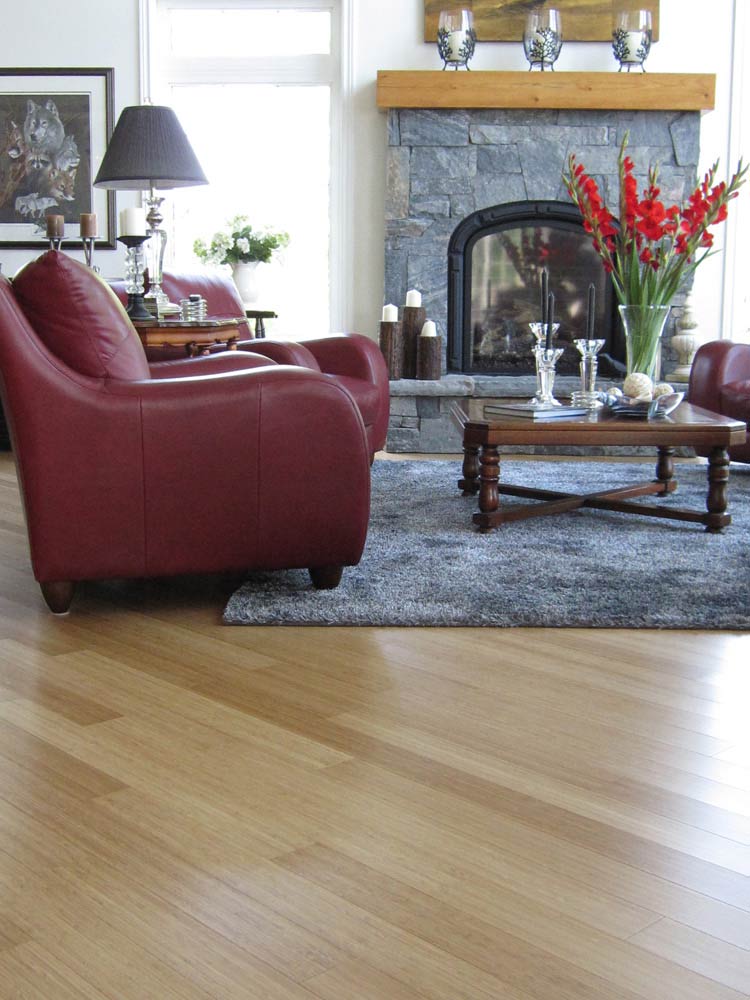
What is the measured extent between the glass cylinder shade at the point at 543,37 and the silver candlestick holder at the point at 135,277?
8.30ft

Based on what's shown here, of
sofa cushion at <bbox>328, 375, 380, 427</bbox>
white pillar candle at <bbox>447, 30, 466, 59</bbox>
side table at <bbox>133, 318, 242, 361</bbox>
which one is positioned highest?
white pillar candle at <bbox>447, 30, 466, 59</bbox>

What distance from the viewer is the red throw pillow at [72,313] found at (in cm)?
270

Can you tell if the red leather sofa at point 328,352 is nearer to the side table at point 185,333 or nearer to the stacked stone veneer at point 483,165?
the side table at point 185,333

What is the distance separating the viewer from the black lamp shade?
4281 mm

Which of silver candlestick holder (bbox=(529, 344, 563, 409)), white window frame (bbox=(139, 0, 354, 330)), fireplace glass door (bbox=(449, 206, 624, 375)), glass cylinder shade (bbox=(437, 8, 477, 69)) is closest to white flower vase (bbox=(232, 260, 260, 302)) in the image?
white window frame (bbox=(139, 0, 354, 330))

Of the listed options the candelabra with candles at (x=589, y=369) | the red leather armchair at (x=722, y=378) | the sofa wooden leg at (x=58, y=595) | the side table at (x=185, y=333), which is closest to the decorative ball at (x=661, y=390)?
the candelabra with candles at (x=589, y=369)

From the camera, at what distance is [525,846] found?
162cm

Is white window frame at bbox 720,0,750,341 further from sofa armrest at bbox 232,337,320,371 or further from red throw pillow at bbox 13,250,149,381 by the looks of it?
red throw pillow at bbox 13,250,149,381

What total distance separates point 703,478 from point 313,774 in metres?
3.43

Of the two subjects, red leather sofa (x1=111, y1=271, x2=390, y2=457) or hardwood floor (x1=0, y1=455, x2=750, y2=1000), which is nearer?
hardwood floor (x1=0, y1=455, x2=750, y2=1000)

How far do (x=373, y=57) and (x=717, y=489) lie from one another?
344cm

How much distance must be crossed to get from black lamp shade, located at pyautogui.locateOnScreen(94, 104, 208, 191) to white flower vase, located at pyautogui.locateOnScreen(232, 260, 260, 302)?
5.90ft

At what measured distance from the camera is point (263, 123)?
251 inches

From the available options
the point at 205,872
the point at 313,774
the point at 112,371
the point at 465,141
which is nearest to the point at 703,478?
the point at 465,141
